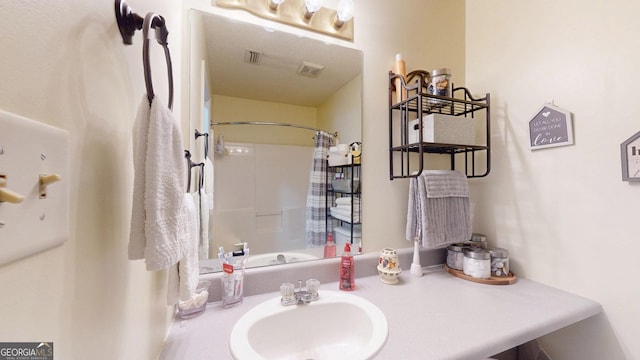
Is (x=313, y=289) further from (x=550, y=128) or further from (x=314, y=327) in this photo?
(x=550, y=128)

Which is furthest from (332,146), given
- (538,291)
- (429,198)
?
(538,291)

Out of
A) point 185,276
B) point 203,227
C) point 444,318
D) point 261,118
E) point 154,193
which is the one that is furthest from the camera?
point 261,118

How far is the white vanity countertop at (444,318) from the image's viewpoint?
2.10 ft

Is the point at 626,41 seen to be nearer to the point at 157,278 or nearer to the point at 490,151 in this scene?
the point at 490,151

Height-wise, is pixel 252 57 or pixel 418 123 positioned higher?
pixel 252 57

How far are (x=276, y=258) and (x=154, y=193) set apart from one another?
0.72 metres

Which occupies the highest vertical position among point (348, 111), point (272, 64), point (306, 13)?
point (306, 13)

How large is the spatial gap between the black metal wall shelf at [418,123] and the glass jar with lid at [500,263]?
0.38 meters

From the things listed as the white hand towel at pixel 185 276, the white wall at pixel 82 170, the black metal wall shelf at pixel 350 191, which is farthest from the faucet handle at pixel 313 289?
the white wall at pixel 82 170

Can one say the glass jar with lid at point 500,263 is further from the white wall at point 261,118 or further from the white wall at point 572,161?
the white wall at point 261,118

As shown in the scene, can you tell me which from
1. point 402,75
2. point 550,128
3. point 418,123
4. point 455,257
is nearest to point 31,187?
point 418,123

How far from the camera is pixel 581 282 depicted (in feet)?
3.03

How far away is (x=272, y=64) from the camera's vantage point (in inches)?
40.7

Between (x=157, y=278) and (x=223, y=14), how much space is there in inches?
37.8
